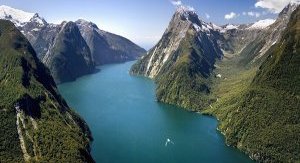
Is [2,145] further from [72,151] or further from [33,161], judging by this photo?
[72,151]

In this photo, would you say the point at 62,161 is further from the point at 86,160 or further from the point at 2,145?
the point at 2,145

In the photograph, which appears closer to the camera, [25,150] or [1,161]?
[1,161]

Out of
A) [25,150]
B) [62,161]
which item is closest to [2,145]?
[25,150]

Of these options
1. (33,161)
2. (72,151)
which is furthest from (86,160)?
(33,161)

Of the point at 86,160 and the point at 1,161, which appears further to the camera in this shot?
the point at 86,160

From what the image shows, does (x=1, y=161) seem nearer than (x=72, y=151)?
Yes

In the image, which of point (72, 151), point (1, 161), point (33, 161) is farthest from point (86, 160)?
point (1, 161)

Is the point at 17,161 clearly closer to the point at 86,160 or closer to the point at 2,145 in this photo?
the point at 2,145
